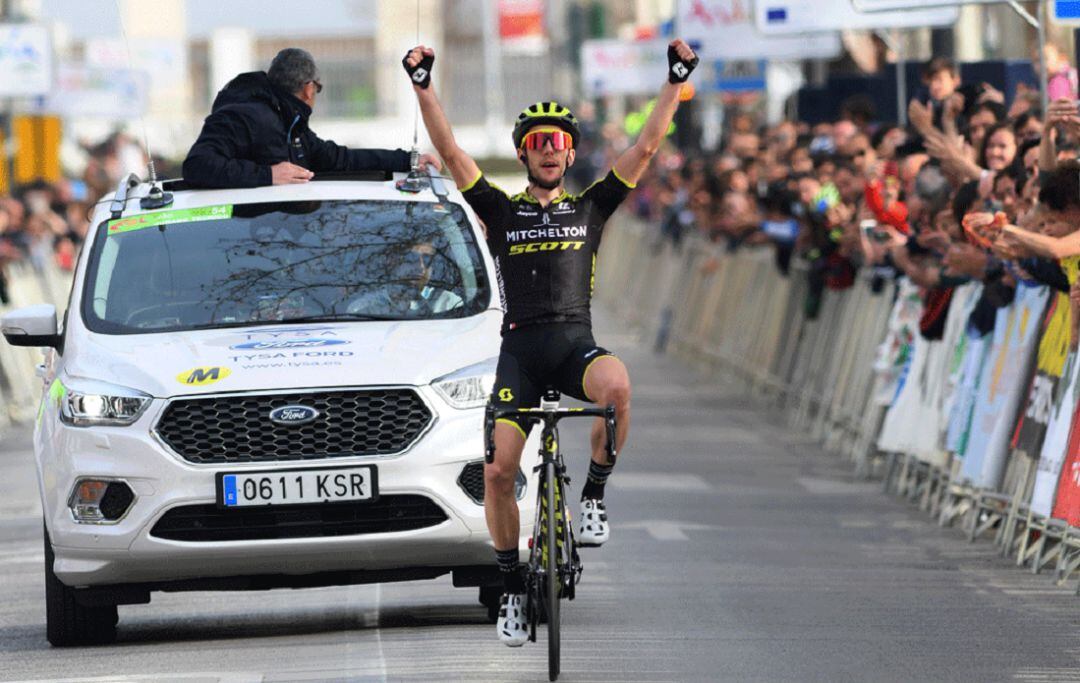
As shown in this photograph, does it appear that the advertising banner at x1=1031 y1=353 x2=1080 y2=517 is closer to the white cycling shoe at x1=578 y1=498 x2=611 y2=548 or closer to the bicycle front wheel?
the white cycling shoe at x1=578 y1=498 x2=611 y2=548

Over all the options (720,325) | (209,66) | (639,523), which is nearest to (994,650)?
(639,523)

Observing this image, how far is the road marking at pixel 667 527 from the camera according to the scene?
1580cm

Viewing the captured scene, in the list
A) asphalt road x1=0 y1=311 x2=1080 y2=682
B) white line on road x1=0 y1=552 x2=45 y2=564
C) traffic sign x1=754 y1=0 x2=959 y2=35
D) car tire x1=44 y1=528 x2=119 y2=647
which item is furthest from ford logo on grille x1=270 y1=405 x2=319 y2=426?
traffic sign x1=754 y1=0 x2=959 y2=35

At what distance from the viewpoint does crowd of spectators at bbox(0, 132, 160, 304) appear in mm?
31391

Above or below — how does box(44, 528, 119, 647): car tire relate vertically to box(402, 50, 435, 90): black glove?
below

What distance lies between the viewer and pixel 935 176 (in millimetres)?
17719

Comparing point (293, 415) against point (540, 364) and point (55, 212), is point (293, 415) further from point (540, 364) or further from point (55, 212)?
point (55, 212)

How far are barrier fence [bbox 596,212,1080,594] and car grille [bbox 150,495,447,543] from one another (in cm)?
349

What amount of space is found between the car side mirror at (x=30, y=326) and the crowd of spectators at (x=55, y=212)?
1517cm

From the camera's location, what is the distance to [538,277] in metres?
10.5

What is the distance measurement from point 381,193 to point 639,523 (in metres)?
4.34

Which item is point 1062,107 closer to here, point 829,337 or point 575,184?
point 829,337

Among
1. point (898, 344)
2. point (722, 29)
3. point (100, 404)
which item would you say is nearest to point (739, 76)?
point (722, 29)

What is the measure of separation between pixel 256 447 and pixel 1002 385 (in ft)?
18.7
